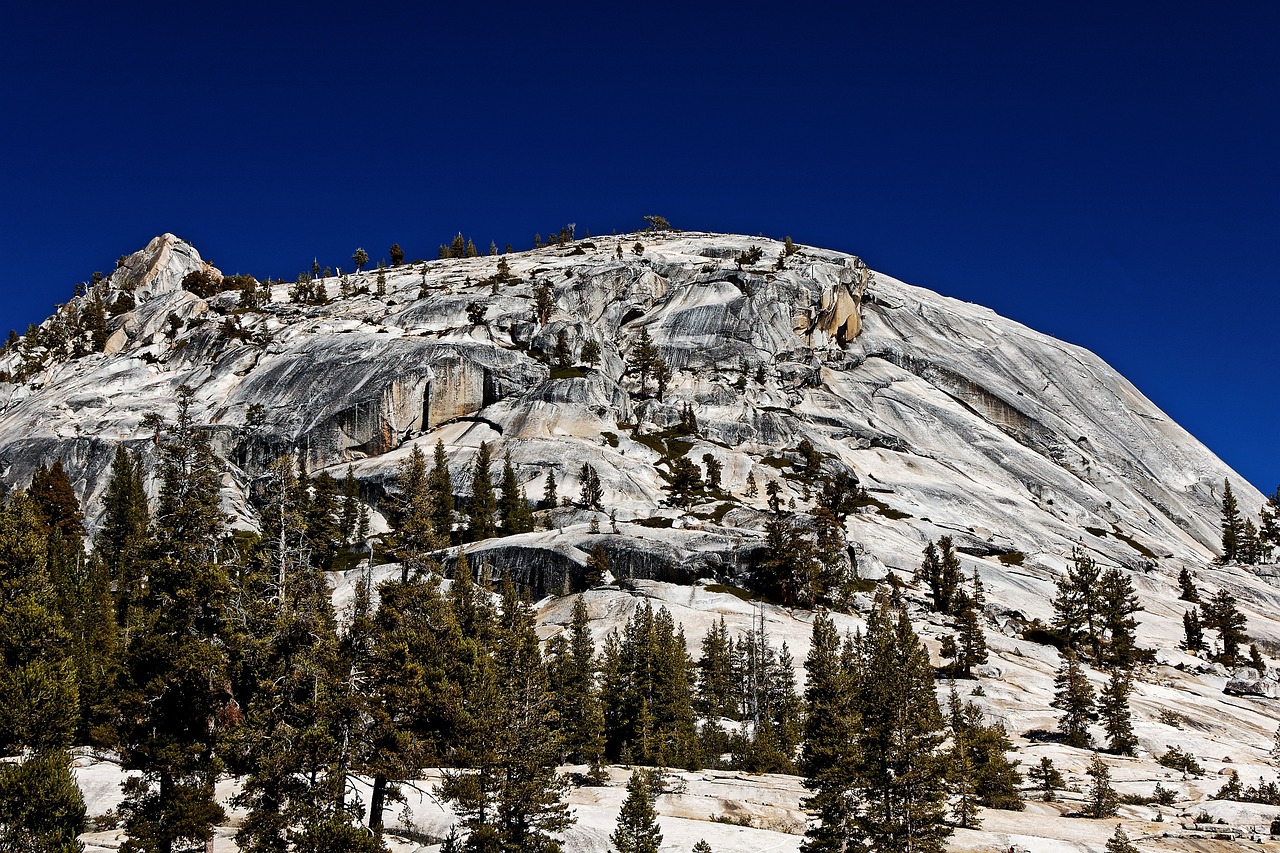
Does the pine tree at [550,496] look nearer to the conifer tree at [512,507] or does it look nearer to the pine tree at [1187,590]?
the conifer tree at [512,507]

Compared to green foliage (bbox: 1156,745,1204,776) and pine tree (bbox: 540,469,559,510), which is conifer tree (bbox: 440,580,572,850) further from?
pine tree (bbox: 540,469,559,510)

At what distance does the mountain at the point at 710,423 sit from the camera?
9106 centimetres

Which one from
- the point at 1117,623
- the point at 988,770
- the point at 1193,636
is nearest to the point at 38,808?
the point at 988,770

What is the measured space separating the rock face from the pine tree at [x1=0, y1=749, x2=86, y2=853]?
68.3 metres

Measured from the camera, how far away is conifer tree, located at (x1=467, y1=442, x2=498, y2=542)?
99.6 meters

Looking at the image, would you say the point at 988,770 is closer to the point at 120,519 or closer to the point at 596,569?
the point at 596,569

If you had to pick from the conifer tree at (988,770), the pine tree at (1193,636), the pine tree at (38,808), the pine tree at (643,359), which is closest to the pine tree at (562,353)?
the pine tree at (643,359)

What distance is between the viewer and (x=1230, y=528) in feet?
433

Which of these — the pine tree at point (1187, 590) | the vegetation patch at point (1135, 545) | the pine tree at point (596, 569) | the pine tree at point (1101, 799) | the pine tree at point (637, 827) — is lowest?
the pine tree at point (1101, 799)

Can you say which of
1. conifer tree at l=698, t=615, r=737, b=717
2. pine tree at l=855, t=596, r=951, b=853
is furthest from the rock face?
pine tree at l=855, t=596, r=951, b=853

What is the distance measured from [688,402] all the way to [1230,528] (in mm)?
94884

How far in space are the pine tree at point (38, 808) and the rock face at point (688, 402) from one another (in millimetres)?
68296

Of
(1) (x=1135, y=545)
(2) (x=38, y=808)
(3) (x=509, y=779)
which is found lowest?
(3) (x=509, y=779)

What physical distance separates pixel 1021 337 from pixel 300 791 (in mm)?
189452
